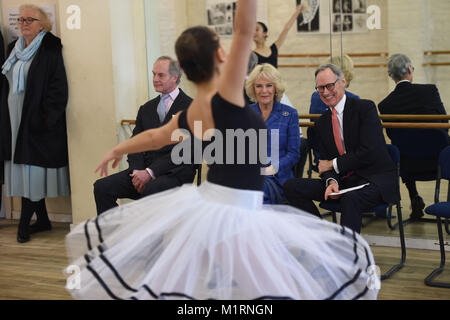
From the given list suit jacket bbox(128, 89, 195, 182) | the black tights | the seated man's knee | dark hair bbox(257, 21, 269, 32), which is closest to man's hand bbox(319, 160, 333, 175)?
suit jacket bbox(128, 89, 195, 182)

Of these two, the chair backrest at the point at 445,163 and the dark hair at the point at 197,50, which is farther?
the chair backrest at the point at 445,163

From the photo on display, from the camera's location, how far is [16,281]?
4434mm

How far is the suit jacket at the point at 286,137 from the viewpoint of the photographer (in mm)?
4426

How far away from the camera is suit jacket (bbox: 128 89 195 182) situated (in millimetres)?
4629

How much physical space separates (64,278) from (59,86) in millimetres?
1845

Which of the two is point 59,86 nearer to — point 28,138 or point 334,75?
point 28,138

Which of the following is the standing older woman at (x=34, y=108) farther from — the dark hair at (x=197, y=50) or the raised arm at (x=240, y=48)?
the raised arm at (x=240, y=48)

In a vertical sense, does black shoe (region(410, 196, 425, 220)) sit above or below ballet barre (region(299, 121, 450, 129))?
below

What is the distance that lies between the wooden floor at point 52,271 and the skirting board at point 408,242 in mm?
64

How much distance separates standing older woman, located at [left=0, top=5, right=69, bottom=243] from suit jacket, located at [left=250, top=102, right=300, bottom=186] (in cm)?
206

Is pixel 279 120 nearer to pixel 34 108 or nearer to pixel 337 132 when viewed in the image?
pixel 337 132

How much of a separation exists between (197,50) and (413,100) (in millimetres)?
2808

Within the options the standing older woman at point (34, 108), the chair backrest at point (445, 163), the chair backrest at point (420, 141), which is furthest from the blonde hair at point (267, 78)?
the standing older woman at point (34, 108)

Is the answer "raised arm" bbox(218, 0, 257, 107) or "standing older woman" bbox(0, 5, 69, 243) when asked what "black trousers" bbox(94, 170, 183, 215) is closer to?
"standing older woman" bbox(0, 5, 69, 243)
